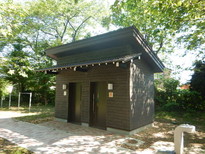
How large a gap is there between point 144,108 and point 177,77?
7.72m

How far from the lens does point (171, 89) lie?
11.2 meters

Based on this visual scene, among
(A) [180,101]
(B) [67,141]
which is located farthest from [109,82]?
(A) [180,101]

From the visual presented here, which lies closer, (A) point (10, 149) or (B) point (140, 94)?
(A) point (10, 149)

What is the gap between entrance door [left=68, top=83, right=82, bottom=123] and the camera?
7002 millimetres

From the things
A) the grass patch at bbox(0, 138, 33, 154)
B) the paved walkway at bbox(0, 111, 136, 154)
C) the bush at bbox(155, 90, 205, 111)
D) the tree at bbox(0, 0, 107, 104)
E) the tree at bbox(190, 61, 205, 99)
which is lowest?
the paved walkway at bbox(0, 111, 136, 154)

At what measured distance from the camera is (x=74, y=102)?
23.6ft

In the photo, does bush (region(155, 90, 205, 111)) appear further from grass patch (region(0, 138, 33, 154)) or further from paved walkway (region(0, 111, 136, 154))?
grass patch (region(0, 138, 33, 154))

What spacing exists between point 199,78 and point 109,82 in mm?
8405

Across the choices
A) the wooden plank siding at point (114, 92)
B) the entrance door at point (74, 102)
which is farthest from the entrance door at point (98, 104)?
the entrance door at point (74, 102)

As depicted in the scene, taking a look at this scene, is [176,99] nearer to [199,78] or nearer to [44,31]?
[199,78]

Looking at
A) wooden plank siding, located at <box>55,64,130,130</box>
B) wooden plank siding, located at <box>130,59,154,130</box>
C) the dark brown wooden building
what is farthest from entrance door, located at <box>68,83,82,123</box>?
wooden plank siding, located at <box>130,59,154,130</box>

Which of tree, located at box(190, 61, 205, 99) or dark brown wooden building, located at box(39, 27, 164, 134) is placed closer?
dark brown wooden building, located at box(39, 27, 164, 134)

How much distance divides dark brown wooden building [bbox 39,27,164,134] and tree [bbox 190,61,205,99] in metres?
5.34

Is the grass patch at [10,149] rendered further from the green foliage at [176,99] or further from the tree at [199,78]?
the tree at [199,78]
